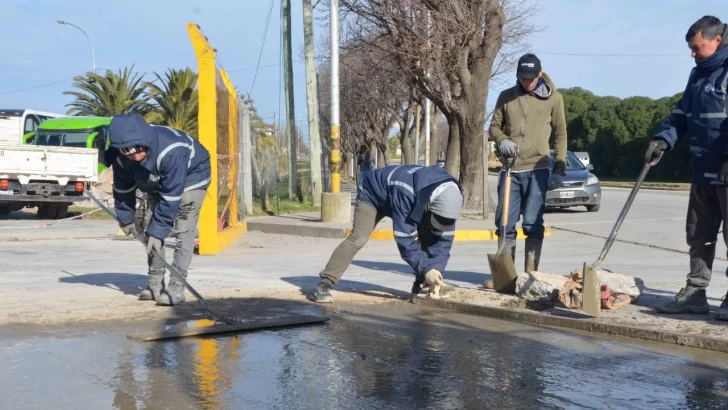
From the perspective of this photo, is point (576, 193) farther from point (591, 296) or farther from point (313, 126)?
point (591, 296)

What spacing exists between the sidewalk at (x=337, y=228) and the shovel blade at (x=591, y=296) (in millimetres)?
7413

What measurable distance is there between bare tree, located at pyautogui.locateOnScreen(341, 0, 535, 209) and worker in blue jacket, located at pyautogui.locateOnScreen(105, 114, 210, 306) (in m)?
12.8

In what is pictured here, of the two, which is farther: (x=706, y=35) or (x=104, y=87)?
(x=104, y=87)

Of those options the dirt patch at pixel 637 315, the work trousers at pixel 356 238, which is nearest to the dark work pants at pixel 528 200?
the dirt patch at pixel 637 315

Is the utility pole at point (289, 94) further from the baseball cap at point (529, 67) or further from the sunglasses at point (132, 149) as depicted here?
the sunglasses at point (132, 149)

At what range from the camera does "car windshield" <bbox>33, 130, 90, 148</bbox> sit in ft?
78.4

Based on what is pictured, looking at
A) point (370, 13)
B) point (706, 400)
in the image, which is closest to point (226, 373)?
point (706, 400)

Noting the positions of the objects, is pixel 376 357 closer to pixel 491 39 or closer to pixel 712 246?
pixel 712 246

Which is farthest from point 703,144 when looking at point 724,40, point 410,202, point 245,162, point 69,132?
point 69,132

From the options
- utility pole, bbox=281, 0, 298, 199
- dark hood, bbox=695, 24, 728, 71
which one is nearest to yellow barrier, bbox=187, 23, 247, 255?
dark hood, bbox=695, 24, 728, 71

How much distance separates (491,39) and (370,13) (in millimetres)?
3236

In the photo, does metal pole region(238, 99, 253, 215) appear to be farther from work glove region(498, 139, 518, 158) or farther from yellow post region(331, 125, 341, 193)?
work glove region(498, 139, 518, 158)

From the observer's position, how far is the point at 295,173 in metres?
24.1

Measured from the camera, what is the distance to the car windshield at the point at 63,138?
23.9 m
